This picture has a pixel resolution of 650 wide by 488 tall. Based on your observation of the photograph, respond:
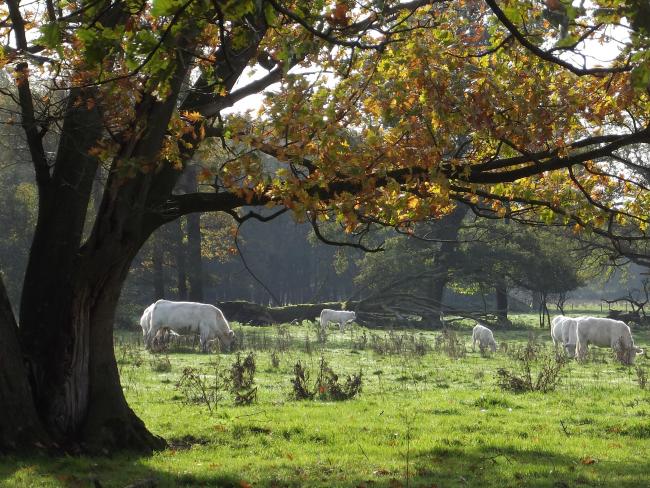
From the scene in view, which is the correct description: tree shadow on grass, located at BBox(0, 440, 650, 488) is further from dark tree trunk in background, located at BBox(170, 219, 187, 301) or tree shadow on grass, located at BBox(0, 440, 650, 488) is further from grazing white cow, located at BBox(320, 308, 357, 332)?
dark tree trunk in background, located at BBox(170, 219, 187, 301)

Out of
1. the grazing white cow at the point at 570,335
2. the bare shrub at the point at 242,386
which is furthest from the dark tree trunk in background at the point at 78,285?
the grazing white cow at the point at 570,335

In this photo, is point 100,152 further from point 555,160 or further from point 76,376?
point 555,160

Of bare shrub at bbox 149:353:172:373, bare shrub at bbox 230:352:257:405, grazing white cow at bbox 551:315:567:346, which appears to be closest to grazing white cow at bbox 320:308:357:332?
grazing white cow at bbox 551:315:567:346

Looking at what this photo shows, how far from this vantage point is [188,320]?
29594mm

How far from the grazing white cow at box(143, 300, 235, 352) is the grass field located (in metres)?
8.31

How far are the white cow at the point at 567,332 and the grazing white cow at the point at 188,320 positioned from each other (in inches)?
428

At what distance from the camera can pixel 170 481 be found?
845 centimetres

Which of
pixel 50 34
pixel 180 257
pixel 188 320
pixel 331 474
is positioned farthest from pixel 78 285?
pixel 180 257

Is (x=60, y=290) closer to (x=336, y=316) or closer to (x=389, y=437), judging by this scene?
(x=389, y=437)

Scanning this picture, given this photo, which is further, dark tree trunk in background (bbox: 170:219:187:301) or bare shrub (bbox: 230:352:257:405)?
dark tree trunk in background (bbox: 170:219:187:301)

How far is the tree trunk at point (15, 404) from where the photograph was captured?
926cm

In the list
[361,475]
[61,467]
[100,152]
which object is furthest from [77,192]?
[361,475]

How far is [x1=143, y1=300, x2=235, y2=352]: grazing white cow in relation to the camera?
94.4ft

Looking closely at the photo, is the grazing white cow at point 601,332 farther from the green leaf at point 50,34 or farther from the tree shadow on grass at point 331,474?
the green leaf at point 50,34
